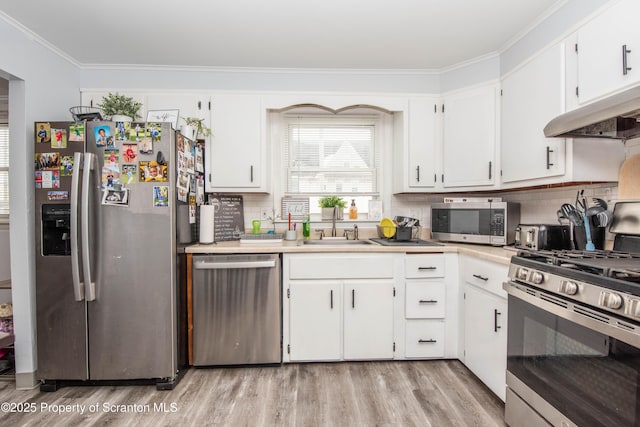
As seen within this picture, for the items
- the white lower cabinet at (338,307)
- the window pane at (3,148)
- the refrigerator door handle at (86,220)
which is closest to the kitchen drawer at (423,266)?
the white lower cabinet at (338,307)

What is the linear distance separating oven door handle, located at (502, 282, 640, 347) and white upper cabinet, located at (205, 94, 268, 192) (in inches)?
80.5

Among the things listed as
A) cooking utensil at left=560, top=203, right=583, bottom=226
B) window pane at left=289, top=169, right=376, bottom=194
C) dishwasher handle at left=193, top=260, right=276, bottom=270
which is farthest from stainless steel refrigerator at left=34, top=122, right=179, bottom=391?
cooking utensil at left=560, top=203, right=583, bottom=226

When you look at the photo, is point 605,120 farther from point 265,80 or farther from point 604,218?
point 265,80

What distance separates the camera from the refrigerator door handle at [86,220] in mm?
2080

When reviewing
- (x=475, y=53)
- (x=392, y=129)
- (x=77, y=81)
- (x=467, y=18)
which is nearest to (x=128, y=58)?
(x=77, y=81)

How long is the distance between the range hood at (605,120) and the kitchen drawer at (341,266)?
1.33 metres

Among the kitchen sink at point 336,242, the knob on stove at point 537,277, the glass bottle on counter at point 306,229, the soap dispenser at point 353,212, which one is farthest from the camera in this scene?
the soap dispenser at point 353,212

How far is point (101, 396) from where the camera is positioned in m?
2.12

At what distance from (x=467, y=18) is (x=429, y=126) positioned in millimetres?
904

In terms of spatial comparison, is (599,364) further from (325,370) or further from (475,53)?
(475,53)

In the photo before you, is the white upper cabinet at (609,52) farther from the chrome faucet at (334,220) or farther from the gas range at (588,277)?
the chrome faucet at (334,220)

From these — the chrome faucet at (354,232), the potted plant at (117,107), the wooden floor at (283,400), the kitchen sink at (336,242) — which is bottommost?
the wooden floor at (283,400)

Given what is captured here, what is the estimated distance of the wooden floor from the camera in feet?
6.13

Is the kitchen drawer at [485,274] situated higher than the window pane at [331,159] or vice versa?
the window pane at [331,159]
